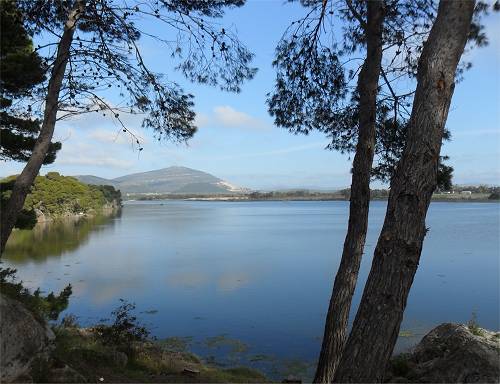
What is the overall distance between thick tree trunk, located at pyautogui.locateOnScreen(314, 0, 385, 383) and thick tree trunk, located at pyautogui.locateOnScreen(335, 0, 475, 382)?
7.25 feet

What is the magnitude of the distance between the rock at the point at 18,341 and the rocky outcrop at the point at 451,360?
4.27 meters

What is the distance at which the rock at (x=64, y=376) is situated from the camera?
15.0 ft

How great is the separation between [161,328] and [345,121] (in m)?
8.44

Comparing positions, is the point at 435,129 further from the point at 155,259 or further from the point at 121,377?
the point at 155,259

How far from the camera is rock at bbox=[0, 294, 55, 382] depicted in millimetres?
4332

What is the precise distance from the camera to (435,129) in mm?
3170

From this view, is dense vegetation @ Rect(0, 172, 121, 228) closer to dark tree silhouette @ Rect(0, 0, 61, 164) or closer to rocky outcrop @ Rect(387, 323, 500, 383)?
dark tree silhouette @ Rect(0, 0, 61, 164)

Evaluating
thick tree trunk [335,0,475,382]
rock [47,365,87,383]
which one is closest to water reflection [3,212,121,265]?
rock [47,365,87,383]

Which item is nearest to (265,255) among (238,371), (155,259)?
(155,259)

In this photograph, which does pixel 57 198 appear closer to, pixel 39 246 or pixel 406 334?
pixel 39 246

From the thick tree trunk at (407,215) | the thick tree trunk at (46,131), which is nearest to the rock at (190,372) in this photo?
the thick tree trunk at (46,131)

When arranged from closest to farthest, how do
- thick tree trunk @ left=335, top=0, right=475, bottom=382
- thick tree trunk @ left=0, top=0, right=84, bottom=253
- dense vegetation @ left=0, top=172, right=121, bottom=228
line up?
thick tree trunk @ left=335, top=0, right=475, bottom=382 → thick tree trunk @ left=0, top=0, right=84, bottom=253 → dense vegetation @ left=0, top=172, right=121, bottom=228

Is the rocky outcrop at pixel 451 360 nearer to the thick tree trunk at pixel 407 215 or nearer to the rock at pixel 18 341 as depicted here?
the thick tree trunk at pixel 407 215

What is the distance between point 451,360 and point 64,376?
4.56 meters
